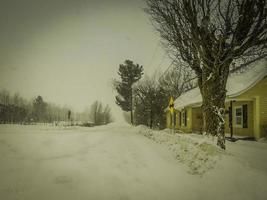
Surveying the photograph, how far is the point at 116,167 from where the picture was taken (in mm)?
4016

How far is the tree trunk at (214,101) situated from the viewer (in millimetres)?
4648

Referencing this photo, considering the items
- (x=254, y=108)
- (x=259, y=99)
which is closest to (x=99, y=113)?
(x=259, y=99)

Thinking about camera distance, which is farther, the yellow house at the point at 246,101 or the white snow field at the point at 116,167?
the yellow house at the point at 246,101

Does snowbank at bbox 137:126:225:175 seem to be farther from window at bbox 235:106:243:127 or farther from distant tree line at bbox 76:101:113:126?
window at bbox 235:106:243:127

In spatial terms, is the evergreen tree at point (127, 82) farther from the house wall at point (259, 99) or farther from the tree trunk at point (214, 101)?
the house wall at point (259, 99)

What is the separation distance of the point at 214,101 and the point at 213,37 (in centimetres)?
97

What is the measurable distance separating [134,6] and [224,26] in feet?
4.43

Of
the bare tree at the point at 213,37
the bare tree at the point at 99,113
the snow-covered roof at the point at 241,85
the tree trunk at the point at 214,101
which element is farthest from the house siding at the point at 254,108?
the bare tree at the point at 99,113

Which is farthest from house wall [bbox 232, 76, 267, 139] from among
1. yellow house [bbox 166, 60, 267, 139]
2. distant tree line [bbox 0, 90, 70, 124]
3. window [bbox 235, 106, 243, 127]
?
distant tree line [bbox 0, 90, 70, 124]

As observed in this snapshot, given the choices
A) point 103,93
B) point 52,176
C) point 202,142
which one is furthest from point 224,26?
point 52,176

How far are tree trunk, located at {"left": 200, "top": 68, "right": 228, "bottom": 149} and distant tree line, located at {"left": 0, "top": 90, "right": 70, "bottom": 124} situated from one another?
2164 mm

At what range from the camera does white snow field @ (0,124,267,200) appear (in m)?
3.66

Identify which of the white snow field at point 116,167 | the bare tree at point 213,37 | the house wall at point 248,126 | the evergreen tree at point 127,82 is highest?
the bare tree at point 213,37

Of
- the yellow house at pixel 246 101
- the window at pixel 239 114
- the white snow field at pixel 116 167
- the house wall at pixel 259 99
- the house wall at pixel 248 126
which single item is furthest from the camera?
the window at pixel 239 114
